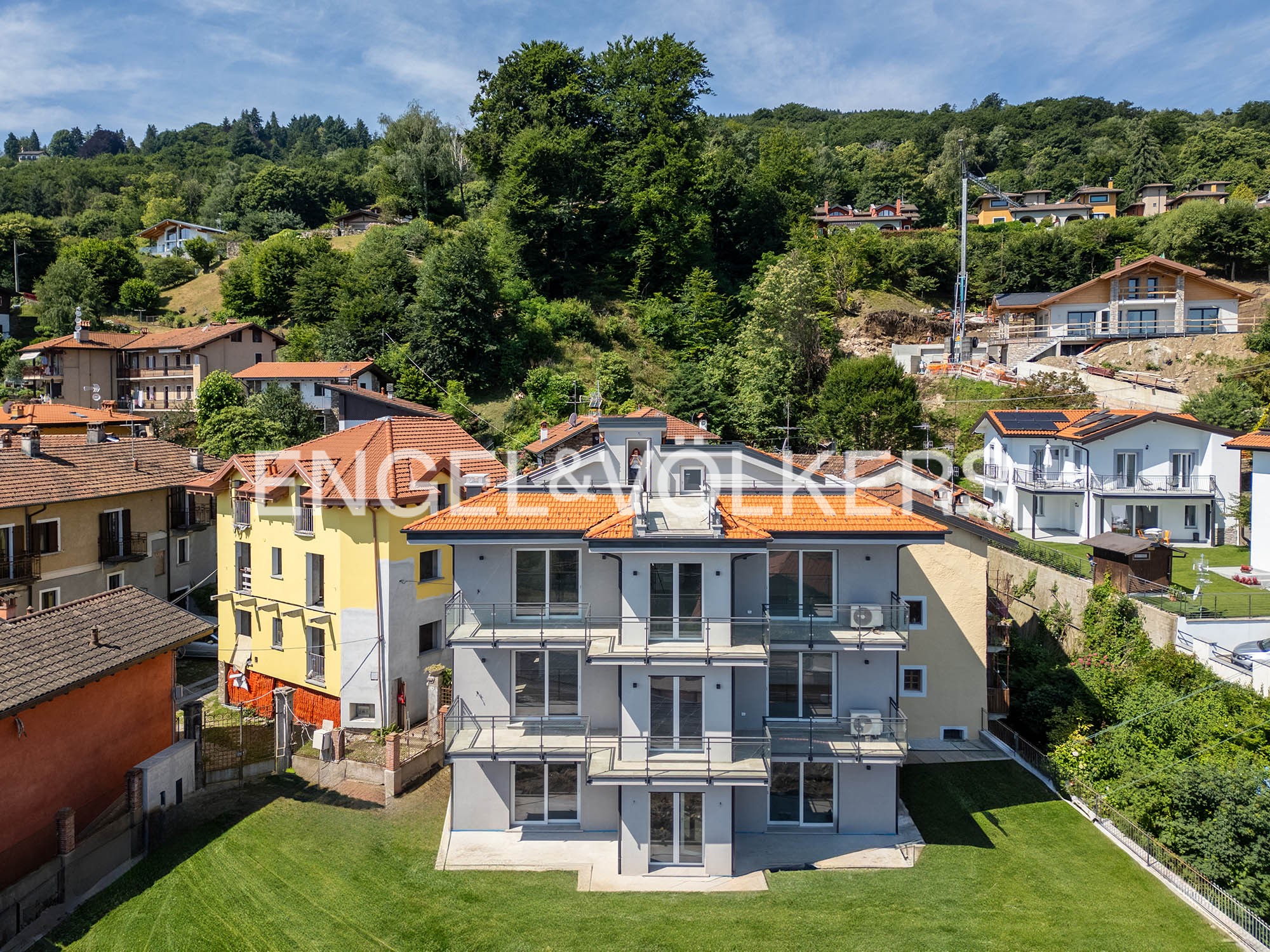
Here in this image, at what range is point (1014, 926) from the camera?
12.6 metres

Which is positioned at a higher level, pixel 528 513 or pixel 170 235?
pixel 170 235

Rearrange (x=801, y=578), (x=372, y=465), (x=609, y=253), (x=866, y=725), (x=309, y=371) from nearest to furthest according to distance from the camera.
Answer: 1. (x=866, y=725)
2. (x=801, y=578)
3. (x=372, y=465)
4. (x=309, y=371)
5. (x=609, y=253)

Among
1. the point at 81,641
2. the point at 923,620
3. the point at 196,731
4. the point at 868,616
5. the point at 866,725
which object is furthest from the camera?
the point at 923,620

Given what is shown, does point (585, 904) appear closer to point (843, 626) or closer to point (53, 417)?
point (843, 626)

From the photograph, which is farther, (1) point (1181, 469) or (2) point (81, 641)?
(1) point (1181, 469)

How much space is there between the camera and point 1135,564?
22.4 m

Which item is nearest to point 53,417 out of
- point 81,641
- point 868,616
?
point 81,641

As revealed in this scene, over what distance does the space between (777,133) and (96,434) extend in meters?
47.0

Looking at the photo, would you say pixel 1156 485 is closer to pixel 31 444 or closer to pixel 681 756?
pixel 681 756

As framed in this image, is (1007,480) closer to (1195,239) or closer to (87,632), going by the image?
(87,632)

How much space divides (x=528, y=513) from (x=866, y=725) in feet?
23.9

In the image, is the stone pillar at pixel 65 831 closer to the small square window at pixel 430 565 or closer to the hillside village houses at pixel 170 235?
the small square window at pixel 430 565

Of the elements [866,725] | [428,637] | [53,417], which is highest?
[53,417]

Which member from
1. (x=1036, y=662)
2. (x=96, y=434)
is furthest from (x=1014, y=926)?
(x=96, y=434)
